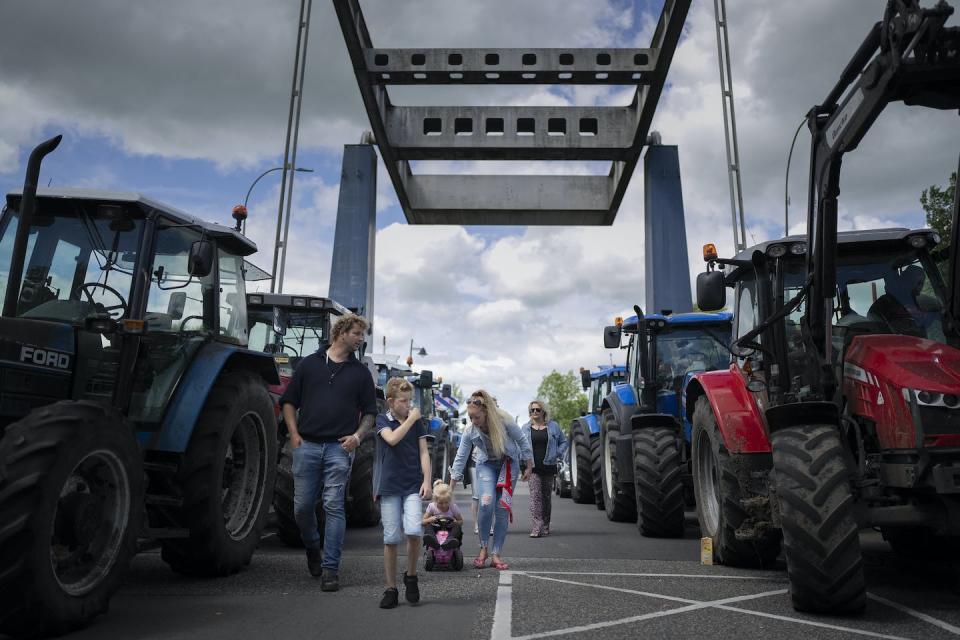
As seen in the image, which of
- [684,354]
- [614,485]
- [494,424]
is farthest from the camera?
[614,485]

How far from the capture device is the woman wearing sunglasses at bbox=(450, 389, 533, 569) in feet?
26.2

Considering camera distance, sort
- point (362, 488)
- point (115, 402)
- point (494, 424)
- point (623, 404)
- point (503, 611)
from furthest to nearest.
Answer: point (623, 404), point (362, 488), point (494, 424), point (115, 402), point (503, 611)

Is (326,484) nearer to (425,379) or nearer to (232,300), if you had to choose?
(232,300)

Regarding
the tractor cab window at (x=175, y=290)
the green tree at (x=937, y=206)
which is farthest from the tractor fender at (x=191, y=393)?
the green tree at (x=937, y=206)

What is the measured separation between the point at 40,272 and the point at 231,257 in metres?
1.98

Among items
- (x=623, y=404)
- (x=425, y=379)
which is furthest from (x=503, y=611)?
(x=425, y=379)

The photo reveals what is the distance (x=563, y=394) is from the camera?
103m

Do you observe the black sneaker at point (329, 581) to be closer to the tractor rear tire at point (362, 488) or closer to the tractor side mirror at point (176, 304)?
the tractor side mirror at point (176, 304)

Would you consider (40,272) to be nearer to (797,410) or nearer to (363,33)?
(797,410)

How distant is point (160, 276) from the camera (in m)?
6.43

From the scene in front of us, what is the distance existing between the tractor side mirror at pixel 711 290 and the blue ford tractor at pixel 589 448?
7.55m

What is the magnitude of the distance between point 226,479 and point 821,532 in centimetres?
443

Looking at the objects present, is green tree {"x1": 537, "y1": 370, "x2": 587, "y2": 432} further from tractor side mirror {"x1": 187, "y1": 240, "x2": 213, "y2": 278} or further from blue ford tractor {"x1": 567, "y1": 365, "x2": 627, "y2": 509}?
tractor side mirror {"x1": 187, "y1": 240, "x2": 213, "y2": 278}

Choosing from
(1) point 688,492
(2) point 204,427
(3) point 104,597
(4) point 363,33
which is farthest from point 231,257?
(4) point 363,33
